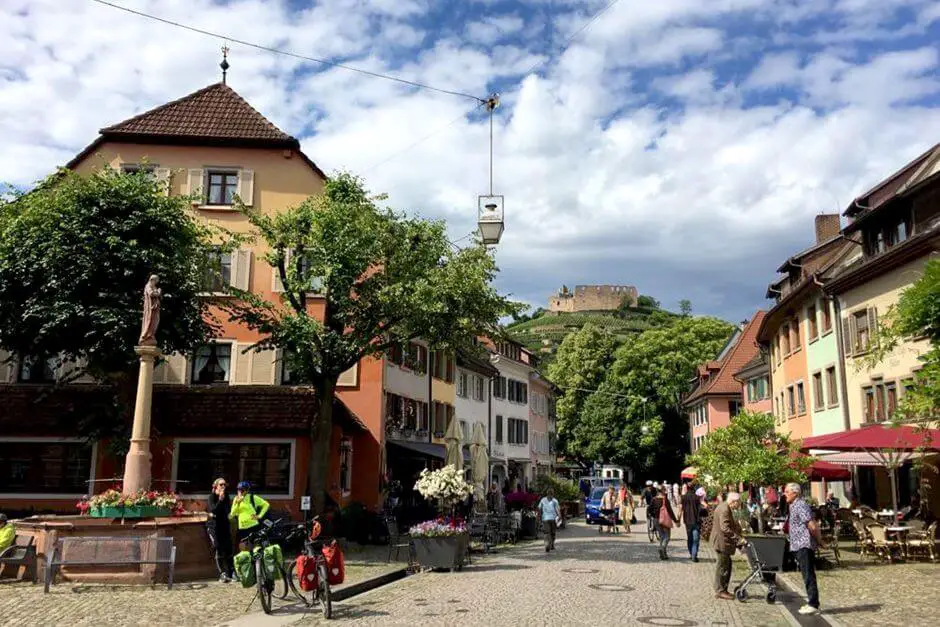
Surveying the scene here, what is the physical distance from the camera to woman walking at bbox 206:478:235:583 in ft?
49.3

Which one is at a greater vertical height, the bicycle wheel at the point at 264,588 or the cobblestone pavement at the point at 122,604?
the bicycle wheel at the point at 264,588

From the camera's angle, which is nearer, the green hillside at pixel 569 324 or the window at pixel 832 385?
the window at pixel 832 385

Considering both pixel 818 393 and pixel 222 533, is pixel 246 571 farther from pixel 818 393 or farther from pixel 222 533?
pixel 818 393

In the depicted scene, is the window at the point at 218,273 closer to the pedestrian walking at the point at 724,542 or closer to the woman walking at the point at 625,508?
the pedestrian walking at the point at 724,542

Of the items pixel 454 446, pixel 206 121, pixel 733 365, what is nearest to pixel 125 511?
pixel 454 446

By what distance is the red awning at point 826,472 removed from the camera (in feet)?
81.7

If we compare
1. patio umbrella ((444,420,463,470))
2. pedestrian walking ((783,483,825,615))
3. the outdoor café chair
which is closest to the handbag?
the outdoor café chair

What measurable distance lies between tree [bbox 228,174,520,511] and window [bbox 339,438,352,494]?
6545 mm

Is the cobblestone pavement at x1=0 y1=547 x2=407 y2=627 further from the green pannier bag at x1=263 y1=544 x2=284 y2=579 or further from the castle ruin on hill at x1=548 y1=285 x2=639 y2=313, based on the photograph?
the castle ruin on hill at x1=548 y1=285 x2=639 y2=313

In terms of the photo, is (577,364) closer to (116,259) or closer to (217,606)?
(116,259)

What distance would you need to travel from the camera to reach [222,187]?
30.1 meters

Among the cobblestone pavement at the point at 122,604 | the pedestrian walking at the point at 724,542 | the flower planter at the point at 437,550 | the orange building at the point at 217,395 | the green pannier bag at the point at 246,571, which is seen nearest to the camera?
the cobblestone pavement at the point at 122,604

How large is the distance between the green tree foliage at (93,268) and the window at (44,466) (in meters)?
4.41

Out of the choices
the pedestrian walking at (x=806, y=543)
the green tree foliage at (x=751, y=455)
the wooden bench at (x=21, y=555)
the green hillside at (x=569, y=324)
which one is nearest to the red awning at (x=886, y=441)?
the green tree foliage at (x=751, y=455)
